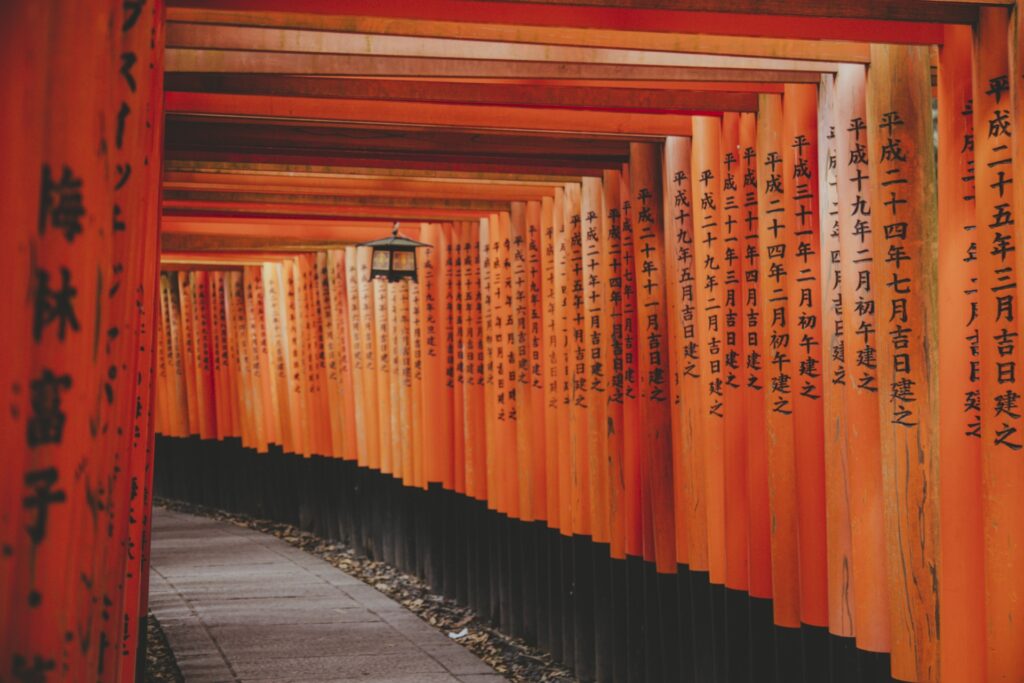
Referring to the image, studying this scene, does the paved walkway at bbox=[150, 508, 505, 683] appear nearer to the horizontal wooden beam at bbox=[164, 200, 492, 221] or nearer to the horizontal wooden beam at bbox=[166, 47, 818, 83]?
the horizontal wooden beam at bbox=[164, 200, 492, 221]

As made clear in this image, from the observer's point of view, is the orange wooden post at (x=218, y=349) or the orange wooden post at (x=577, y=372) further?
the orange wooden post at (x=218, y=349)

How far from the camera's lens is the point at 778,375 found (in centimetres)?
696

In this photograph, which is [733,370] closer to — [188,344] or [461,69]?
[461,69]

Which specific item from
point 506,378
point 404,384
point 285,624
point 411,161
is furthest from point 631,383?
point 404,384

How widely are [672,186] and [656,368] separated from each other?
1.28 metres

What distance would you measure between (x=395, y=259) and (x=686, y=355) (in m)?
4.71

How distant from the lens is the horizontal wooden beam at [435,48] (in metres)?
6.50

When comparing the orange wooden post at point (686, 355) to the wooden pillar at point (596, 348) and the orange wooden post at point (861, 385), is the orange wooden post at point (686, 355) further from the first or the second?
the orange wooden post at point (861, 385)

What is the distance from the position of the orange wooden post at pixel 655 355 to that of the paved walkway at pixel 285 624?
225cm

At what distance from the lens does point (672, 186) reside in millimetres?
8266

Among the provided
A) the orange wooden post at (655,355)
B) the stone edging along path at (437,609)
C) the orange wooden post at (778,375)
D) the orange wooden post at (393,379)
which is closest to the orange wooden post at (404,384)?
the orange wooden post at (393,379)

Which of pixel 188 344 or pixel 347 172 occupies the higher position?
pixel 347 172

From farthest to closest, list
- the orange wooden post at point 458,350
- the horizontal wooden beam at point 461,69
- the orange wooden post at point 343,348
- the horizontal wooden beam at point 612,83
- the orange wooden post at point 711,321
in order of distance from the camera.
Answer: the orange wooden post at point 343,348
the orange wooden post at point 458,350
the orange wooden post at point 711,321
the horizontal wooden beam at point 612,83
the horizontal wooden beam at point 461,69

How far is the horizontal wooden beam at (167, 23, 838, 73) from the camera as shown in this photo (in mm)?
6496
